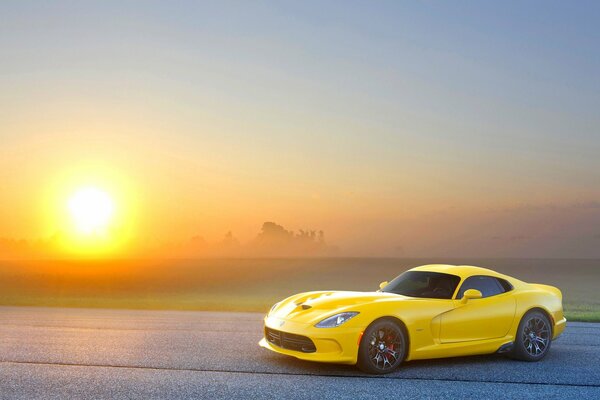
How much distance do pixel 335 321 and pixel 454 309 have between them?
2.01 meters

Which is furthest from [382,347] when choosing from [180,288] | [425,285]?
[180,288]

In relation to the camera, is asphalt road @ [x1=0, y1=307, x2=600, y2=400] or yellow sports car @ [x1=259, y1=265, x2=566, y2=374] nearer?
asphalt road @ [x1=0, y1=307, x2=600, y2=400]

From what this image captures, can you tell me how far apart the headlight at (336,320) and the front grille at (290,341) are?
282 millimetres

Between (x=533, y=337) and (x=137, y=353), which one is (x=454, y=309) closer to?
(x=533, y=337)

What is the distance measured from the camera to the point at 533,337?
11477mm

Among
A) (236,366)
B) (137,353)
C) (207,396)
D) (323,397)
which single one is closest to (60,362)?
(137,353)

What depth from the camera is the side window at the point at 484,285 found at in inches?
444

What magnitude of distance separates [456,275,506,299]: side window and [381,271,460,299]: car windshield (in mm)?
196

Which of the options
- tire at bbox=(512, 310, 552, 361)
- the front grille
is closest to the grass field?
tire at bbox=(512, 310, 552, 361)

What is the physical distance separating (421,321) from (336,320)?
1.31 meters

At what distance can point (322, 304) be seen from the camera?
10.4 meters

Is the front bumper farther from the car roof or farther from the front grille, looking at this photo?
the car roof

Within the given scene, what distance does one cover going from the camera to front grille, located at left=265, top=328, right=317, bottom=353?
9.85 metres

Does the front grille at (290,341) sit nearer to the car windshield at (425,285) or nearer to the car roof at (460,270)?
the car windshield at (425,285)
